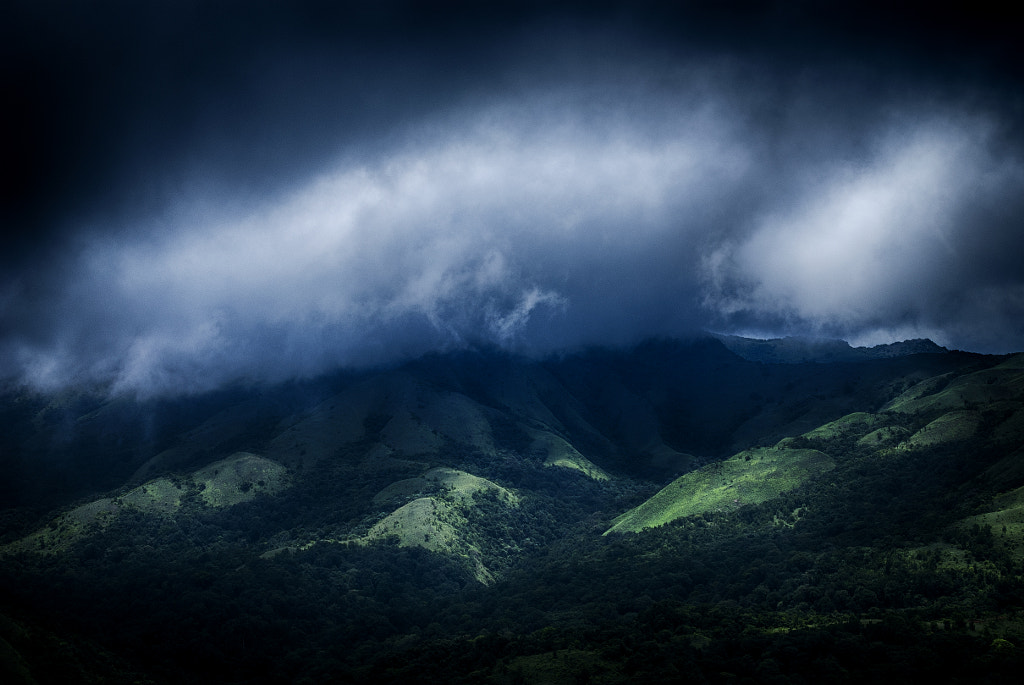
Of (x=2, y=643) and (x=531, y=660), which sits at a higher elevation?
(x=2, y=643)

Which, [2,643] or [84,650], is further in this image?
[84,650]

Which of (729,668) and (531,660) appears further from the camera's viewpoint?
(531,660)

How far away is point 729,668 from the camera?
151875mm

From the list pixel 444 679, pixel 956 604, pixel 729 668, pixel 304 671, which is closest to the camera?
pixel 729 668

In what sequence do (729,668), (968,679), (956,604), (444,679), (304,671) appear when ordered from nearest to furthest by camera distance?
1. (968,679)
2. (729,668)
3. (444,679)
4. (956,604)
5. (304,671)

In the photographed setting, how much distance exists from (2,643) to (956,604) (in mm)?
230704

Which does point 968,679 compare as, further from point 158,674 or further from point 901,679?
point 158,674

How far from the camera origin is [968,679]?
132125 millimetres

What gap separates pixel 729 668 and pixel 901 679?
3451cm

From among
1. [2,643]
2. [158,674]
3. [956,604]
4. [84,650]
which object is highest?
[2,643]

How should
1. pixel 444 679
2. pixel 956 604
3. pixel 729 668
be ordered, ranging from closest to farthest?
pixel 729 668 → pixel 444 679 → pixel 956 604

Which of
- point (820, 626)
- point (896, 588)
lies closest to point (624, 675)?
point (820, 626)

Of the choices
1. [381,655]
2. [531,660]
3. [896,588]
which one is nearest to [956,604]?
[896,588]

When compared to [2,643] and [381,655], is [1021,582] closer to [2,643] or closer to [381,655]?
[381,655]
